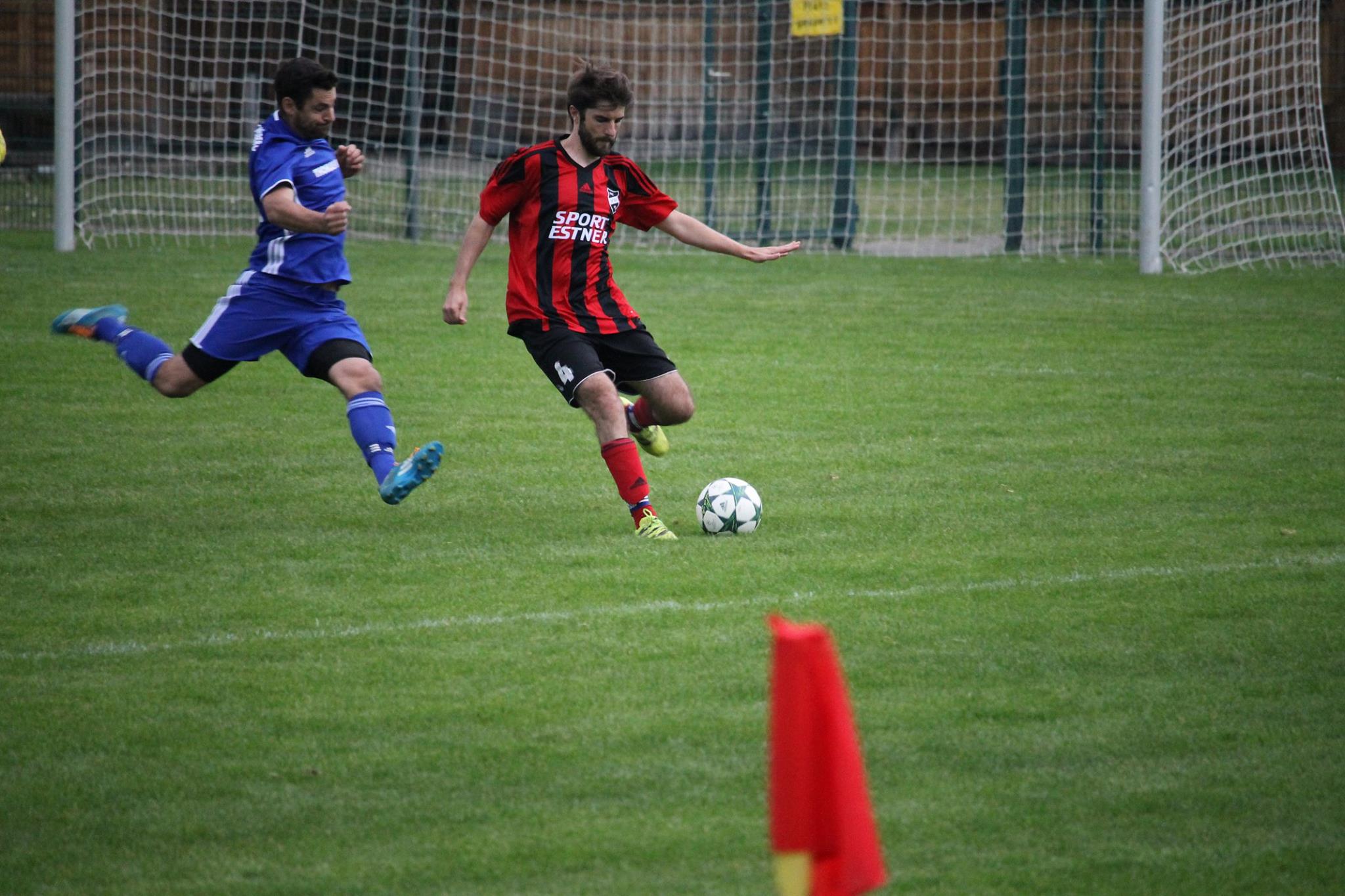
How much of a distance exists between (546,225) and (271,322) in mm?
1202

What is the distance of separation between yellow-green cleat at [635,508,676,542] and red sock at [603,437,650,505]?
76 mm

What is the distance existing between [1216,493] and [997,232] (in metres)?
12.6

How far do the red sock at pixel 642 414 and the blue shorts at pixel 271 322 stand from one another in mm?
1242

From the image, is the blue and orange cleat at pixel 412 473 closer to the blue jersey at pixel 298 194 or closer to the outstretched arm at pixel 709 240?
the blue jersey at pixel 298 194

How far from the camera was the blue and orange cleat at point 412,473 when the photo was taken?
19.2 ft

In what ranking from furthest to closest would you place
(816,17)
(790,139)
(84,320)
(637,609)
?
(816,17), (790,139), (84,320), (637,609)

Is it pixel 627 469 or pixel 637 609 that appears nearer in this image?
pixel 637 609

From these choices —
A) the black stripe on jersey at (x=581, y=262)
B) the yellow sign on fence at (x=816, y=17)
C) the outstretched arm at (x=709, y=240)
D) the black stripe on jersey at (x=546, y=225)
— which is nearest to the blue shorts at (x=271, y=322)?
the black stripe on jersey at (x=546, y=225)

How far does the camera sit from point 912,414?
28.7 ft

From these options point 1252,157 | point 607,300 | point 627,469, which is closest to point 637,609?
point 627,469

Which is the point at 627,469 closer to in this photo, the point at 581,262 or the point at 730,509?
the point at 730,509

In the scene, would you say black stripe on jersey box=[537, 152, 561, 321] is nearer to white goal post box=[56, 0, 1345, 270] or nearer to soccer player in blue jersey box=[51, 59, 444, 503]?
soccer player in blue jersey box=[51, 59, 444, 503]

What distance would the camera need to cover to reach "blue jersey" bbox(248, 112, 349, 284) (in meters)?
6.27

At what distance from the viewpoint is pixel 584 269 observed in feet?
21.4
